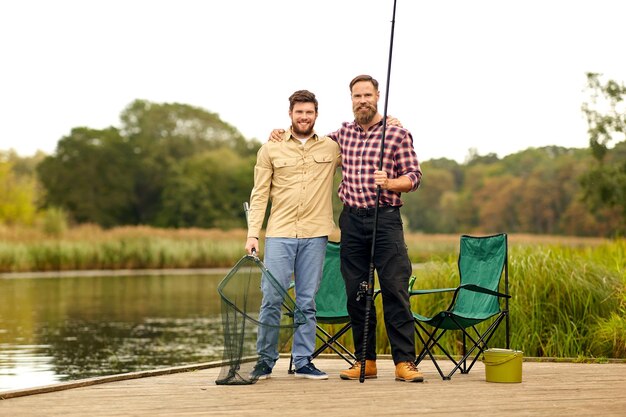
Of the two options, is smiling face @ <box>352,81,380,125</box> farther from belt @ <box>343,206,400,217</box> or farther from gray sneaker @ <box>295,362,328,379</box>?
gray sneaker @ <box>295,362,328,379</box>

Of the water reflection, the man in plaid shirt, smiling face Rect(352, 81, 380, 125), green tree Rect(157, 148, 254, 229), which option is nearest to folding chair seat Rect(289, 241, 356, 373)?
the man in plaid shirt

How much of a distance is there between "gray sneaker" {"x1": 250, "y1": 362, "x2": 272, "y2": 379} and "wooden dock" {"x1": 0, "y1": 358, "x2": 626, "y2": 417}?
4 cm

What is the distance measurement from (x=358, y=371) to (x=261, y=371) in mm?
469

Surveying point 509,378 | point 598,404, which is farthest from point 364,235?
point 598,404

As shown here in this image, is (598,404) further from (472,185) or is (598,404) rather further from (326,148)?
(472,185)

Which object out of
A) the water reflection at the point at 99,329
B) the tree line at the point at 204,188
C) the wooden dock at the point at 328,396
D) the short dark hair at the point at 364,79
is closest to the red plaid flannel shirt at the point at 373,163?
the short dark hair at the point at 364,79

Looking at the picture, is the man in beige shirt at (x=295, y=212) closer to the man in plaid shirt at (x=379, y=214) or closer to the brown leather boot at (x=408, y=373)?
the man in plaid shirt at (x=379, y=214)

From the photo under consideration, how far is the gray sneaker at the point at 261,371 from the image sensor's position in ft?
16.7

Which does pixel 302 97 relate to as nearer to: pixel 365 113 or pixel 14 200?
pixel 365 113

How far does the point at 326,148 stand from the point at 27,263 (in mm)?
18999

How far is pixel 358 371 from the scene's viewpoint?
5.21m

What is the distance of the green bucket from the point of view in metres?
5.05

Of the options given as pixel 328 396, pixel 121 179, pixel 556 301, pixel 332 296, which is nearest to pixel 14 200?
pixel 121 179

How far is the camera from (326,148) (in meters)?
5.14
